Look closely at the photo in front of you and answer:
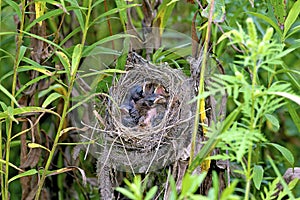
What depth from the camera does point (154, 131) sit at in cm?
112

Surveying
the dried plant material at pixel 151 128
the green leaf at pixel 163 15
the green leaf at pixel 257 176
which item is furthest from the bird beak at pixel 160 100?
the green leaf at pixel 257 176

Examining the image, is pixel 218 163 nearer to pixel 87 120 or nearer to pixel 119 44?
pixel 87 120

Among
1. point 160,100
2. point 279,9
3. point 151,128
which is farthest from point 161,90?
point 279,9

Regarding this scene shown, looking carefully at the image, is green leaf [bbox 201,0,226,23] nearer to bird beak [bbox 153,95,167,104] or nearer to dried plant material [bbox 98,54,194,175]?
dried plant material [bbox 98,54,194,175]

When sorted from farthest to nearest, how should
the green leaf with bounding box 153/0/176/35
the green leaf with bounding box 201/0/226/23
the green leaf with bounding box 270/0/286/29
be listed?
the green leaf with bounding box 153/0/176/35, the green leaf with bounding box 270/0/286/29, the green leaf with bounding box 201/0/226/23

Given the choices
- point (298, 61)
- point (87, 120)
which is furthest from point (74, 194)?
point (298, 61)

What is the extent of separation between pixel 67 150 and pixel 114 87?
0.99 feet

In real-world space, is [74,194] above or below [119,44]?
below

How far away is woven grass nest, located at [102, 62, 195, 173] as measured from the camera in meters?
1.06

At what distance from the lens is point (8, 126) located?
0.96m

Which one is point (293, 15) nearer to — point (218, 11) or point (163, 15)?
point (218, 11)

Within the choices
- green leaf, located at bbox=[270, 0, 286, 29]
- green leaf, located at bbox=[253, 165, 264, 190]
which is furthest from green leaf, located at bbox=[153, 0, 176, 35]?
green leaf, located at bbox=[253, 165, 264, 190]

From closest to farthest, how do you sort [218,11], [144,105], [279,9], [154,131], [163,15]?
[218,11] → [279,9] → [154,131] → [163,15] → [144,105]

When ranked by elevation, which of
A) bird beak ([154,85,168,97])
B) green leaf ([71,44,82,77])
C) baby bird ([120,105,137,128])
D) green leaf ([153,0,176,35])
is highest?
green leaf ([153,0,176,35])
